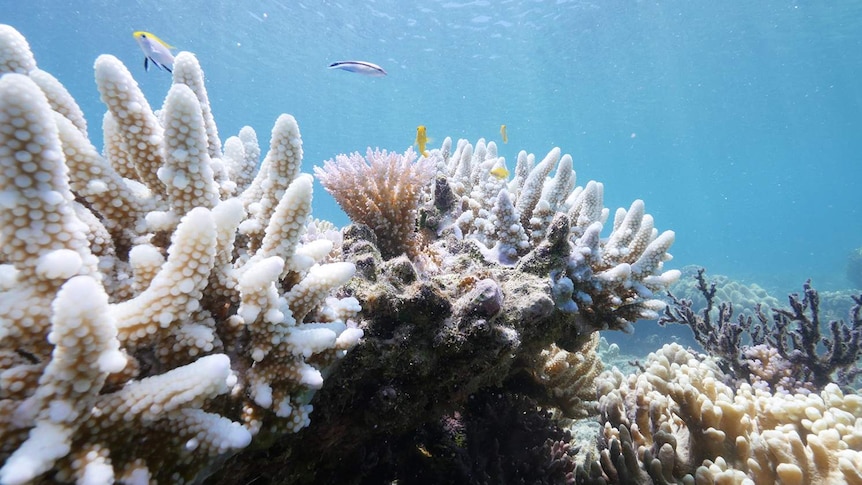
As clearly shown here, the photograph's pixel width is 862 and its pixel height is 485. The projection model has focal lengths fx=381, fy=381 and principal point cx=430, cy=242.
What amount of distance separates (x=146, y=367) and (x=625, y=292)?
3.05 metres

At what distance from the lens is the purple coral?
9.07ft

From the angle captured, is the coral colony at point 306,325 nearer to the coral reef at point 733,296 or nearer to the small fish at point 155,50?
the small fish at point 155,50

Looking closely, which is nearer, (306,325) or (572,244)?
(306,325)

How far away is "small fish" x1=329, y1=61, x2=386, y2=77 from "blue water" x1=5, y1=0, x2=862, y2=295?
3188 cm

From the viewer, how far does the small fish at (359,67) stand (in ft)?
16.7

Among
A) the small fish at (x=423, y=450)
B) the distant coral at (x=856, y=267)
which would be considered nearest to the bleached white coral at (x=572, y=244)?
the small fish at (x=423, y=450)

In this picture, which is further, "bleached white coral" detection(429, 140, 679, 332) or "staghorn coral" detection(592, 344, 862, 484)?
"bleached white coral" detection(429, 140, 679, 332)

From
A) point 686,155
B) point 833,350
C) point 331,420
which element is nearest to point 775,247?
point 686,155

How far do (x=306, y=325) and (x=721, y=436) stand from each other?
3.16 metres

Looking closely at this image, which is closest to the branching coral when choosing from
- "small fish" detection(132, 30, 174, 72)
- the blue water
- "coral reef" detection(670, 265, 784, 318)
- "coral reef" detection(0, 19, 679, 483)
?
"coral reef" detection(0, 19, 679, 483)

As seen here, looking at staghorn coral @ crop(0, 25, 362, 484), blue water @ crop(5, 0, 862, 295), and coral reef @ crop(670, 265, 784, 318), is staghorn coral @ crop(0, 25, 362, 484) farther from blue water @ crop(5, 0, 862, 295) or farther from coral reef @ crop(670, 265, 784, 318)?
blue water @ crop(5, 0, 862, 295)

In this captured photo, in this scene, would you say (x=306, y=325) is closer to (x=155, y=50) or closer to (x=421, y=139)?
(x=421, y=139)

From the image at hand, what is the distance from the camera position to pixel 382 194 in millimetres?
2781

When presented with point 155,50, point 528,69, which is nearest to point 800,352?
point 155,50
